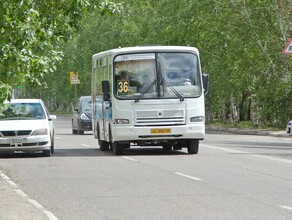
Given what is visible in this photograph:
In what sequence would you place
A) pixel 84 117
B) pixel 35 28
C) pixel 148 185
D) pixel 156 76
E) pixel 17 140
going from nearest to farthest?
pixel 148 185
pixel 35 28
pixel 17 140
pixel 156 76
pixel 84 117

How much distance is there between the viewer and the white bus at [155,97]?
27.9 metres

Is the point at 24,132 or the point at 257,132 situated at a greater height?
the point at 24,132

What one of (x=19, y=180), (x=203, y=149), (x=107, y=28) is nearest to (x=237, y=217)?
(x=19, y=180)

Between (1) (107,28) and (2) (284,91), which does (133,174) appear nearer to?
(2) (284,91)

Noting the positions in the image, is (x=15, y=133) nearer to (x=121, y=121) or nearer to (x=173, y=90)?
(x=121, y=121)

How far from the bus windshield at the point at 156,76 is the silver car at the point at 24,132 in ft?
7.18

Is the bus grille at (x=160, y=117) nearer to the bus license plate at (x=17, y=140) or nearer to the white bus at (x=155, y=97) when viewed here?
the white bus at (x=155, y=97)

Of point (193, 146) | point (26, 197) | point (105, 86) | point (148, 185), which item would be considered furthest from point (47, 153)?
point (26, 197)

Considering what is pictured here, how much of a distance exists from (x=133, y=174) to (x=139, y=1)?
189 ft

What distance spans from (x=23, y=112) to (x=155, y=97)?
3821mm

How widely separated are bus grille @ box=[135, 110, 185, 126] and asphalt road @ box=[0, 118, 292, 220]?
0.91 metres

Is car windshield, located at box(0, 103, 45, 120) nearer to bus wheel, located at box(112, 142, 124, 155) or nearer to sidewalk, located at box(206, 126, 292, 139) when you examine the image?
bus wheel, located at box(112, 142, 124, 155)

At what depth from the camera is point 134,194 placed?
1672cm

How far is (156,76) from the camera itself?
93.2 ft
